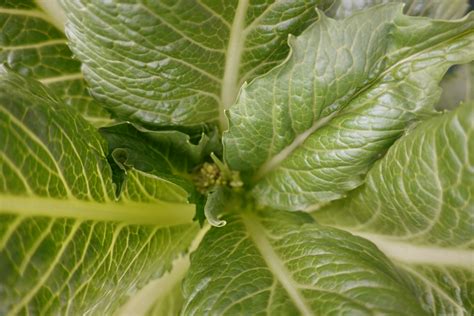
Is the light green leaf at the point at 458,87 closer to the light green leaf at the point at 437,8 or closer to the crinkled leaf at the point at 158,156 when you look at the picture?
the light green leaf at the point at 437,8

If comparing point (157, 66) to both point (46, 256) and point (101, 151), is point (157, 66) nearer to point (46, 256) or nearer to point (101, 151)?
point (101, 151)

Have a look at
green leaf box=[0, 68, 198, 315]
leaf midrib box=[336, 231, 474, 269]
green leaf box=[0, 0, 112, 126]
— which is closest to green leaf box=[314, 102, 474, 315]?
leaf midrib box=[336, 231, 474, 269]

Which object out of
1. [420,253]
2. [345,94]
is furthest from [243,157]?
[420,253]

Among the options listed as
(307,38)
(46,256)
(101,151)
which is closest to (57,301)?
(46,256)

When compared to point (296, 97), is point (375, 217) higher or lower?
lower

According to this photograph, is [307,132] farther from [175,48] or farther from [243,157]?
[175,48]
